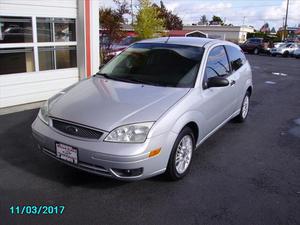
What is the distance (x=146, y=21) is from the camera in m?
13.2

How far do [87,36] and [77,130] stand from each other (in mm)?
4907

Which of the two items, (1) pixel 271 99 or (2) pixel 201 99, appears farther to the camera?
(1) pixel 271 99

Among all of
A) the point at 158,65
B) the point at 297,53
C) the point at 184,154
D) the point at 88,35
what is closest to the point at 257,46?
the point at 297,53

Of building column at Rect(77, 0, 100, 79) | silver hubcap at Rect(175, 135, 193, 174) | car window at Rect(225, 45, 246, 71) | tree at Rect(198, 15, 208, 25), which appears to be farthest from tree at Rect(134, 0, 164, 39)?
tree at Rect(198, 15, 208, 25)

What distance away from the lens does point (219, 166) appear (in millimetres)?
4238

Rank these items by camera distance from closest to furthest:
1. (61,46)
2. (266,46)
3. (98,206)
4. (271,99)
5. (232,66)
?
(98,206) < (232,66) < (61,46) < (271,99) < (266,46)

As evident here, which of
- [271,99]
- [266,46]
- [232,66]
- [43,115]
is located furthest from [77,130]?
[266,46]

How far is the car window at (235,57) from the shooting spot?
5311 mm

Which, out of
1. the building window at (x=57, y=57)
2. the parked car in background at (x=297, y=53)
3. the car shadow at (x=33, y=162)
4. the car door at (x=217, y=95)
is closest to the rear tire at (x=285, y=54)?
the parked car in background at (x=297, y=53)

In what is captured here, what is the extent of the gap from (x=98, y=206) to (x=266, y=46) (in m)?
31.9

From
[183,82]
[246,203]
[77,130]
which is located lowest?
[246,203]

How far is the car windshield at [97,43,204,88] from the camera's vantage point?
4.08 metres

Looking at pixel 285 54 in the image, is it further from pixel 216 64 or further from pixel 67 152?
pixel 67 152

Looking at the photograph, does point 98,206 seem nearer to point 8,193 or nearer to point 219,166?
point 8,193
